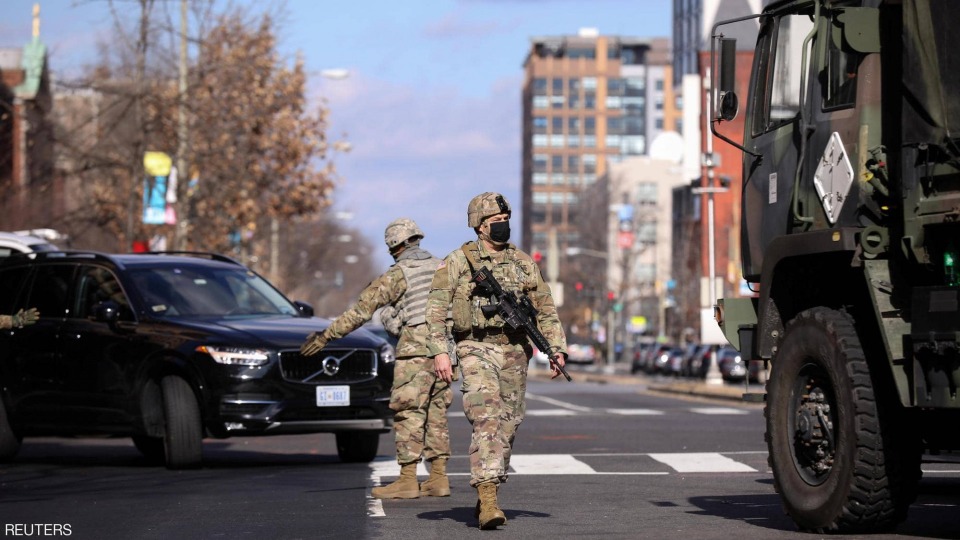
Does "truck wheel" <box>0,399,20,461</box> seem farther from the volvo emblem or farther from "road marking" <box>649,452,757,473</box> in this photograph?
"road marking" <box>649,452,757,473</box>

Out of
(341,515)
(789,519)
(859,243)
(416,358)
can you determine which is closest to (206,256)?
(416,358)

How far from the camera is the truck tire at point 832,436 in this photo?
889 cm

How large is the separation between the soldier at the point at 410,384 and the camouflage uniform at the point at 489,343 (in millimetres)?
1842

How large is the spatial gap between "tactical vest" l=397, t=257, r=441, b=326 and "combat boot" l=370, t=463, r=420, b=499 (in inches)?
41.2

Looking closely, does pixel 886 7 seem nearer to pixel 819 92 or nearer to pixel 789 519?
pixel 819 92

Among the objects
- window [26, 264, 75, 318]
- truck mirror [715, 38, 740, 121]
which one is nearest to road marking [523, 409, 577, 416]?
window [26, 264, 75, 318]

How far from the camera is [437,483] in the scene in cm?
1251

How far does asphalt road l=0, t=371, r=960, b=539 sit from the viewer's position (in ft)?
33.7

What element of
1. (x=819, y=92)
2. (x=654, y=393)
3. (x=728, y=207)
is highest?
(x=728, y=207)

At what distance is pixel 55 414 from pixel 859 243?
364 inches

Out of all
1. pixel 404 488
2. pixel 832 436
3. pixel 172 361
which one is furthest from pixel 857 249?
pixel 172 361

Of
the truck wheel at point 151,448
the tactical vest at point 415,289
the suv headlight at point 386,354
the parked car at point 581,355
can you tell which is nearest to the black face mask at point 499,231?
the tactical vest at point 415,289

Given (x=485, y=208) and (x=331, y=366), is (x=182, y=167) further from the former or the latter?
(x=485, y=208)

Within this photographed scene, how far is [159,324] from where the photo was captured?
606 inches
